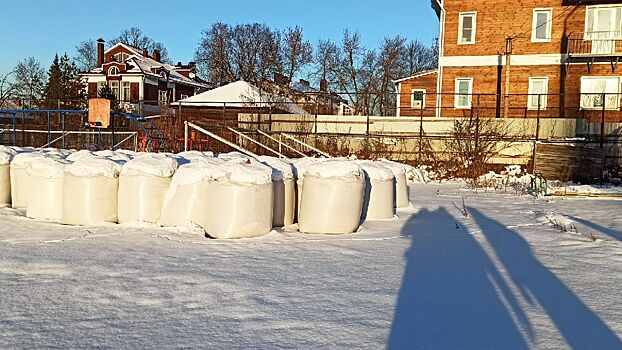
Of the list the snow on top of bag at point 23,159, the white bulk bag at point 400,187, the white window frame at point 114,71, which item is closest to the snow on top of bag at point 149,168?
the snow on top of bag at point 23,159

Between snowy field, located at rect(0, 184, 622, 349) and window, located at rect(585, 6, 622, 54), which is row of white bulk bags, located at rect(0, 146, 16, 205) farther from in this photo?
window, located at rect(585, 6, 622, 54)

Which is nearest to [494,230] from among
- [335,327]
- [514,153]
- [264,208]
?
[264,208]

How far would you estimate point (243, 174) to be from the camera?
19.3 ft

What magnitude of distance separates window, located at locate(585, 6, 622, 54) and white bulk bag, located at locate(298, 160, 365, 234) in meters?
21.6

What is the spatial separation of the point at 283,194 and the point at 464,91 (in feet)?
69.3

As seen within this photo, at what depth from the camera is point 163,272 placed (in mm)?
4527

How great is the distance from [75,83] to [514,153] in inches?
1386

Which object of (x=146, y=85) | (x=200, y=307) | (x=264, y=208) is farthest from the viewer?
(x=146, y=85)

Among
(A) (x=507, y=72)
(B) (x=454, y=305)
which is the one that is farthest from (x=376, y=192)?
(A) (x=507, y=72)

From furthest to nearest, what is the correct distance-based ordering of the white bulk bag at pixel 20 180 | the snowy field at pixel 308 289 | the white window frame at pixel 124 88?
1. the white window frame at pixel 124 88
2. the white bulk bag at pixel 20 180
3. the snowy field at pixel 308 289

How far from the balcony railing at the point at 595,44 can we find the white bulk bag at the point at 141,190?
22.7 m

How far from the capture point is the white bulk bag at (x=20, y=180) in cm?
781

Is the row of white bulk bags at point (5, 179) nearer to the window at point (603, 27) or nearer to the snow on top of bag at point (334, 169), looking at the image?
the snow on top of bag at point (334, 169)

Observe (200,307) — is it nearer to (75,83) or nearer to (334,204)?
(334,204)
